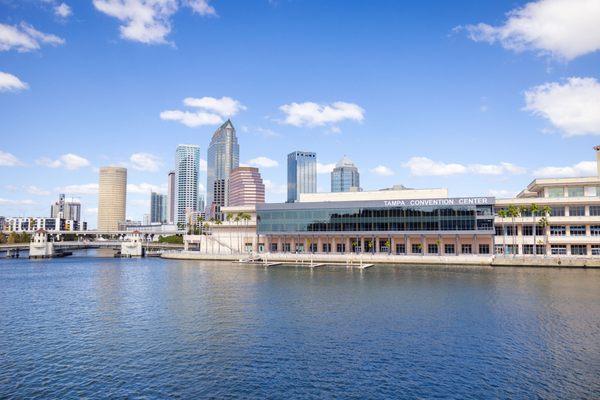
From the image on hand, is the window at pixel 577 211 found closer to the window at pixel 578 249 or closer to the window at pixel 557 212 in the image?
the window at pixel 557 212

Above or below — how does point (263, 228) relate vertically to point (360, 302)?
above

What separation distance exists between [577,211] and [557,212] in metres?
5.19

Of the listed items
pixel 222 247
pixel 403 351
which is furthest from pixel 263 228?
pixel 403 351

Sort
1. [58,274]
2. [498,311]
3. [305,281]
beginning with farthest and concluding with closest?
[58,274] → [305,281] → [498,311]

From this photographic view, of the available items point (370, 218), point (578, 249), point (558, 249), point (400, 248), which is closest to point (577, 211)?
point (578, 249)

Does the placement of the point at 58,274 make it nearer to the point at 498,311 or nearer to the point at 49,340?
the point at 49,340

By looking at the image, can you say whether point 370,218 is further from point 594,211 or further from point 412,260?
point 594,211

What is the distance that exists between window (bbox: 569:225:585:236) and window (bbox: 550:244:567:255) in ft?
15.1

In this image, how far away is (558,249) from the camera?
134 metres

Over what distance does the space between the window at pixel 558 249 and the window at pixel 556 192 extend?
1536 centimetres

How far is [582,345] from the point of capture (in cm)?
4412

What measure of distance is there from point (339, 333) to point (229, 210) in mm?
142768

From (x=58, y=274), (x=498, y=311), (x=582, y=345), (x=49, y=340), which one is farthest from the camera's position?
(x=58, y=274)

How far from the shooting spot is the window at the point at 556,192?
136 meters
